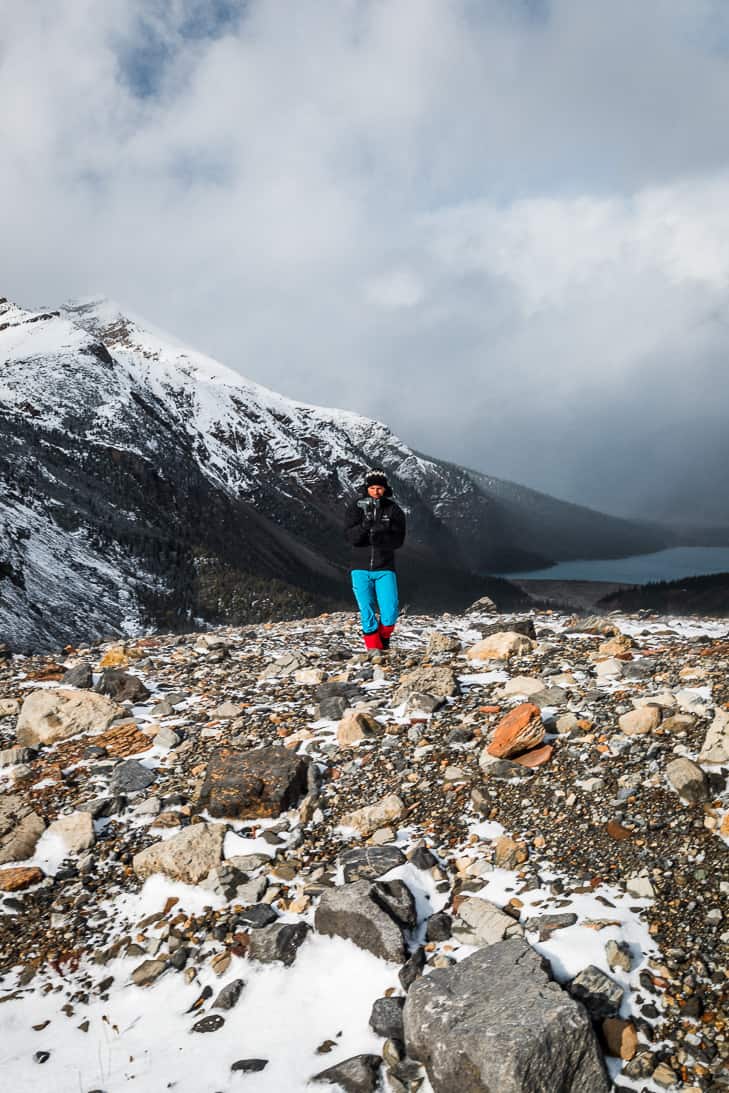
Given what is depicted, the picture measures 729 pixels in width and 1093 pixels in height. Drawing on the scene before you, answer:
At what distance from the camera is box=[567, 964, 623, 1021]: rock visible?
13.3 ft

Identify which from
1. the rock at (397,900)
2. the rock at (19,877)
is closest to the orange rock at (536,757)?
the rock at (397,900)

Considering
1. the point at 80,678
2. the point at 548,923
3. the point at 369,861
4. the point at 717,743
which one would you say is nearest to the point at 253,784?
the point at 369,861

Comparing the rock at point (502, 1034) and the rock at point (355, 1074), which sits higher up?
the rock at point (502, 1034)

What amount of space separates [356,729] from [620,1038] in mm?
4825

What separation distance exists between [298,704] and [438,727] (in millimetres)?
2587

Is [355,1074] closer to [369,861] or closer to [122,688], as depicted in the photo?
[369,861]

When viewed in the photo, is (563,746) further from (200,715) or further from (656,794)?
(200,715)

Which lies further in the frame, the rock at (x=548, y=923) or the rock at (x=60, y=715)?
the rock at (x=60, y=715)

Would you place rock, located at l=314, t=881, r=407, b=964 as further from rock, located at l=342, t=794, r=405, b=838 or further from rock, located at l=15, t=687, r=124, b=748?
rock, located at l=15, t=687, r=124, b=748

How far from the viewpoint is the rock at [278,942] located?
16.6ft

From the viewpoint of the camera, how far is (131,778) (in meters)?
7.74

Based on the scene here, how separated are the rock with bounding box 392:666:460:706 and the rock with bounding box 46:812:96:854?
4.41m

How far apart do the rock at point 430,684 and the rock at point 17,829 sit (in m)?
4.92

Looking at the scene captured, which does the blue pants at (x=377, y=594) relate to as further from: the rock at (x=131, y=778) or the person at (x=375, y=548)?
the rock at (x=131, y=778)
